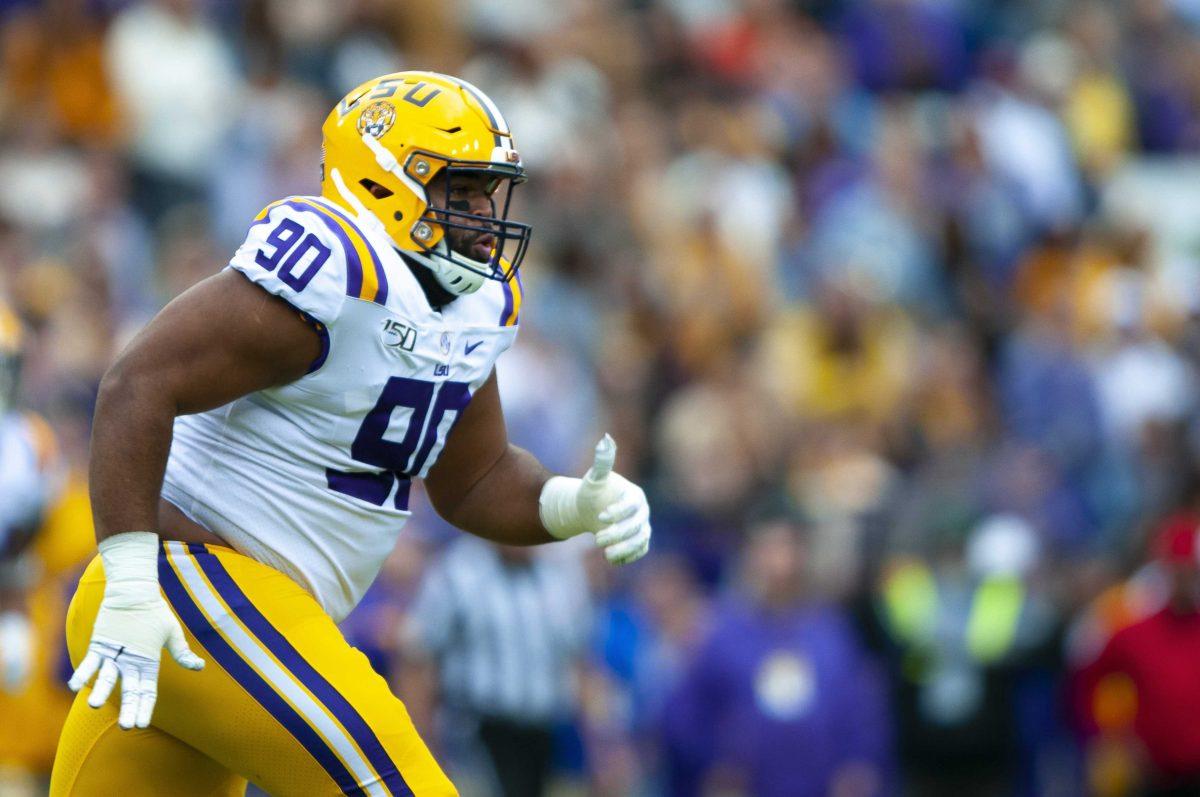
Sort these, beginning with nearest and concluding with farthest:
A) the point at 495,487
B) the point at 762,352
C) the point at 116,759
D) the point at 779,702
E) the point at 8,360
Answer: the point at 116,759, the point at 495,487, the point at 8,360, the point at 779,702, the point at 762,352

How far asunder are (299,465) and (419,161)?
648 mm

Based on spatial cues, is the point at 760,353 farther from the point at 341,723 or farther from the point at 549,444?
the point at 341,723

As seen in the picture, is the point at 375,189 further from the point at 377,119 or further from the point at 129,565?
the point at 129,565

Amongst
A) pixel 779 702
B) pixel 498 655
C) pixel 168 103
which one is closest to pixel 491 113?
pixel 498 655

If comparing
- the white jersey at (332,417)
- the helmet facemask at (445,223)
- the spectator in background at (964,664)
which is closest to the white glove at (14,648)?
the white jersey at (332,417)

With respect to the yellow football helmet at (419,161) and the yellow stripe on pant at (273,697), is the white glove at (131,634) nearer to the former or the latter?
the yellow stripe on pant at (273,697)

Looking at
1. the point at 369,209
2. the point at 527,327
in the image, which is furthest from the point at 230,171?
the point at 369,209

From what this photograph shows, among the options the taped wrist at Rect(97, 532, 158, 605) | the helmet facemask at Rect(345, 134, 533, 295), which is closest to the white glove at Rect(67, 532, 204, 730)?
the taped wrist at Rect(97, 532, 158, 605)

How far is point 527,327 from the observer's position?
9.59 meters

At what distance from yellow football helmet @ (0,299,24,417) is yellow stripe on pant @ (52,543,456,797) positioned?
1.62 meters

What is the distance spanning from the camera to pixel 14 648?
19.1 ft

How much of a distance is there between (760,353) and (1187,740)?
9.39ft

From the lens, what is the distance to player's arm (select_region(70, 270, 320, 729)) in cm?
363

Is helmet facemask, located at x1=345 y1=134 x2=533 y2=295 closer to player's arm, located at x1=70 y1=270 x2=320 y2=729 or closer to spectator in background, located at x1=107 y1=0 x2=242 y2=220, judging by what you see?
player's arm, located at x1=70 y1=270 x2=320 y2=729
